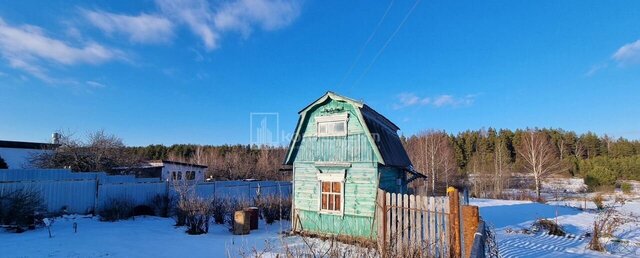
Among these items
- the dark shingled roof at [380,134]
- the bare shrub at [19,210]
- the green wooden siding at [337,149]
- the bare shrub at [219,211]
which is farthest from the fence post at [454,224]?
the bare shrub at [19,210]

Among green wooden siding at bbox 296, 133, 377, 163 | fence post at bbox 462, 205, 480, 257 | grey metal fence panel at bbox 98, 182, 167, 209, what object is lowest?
grey metal fence panel at bbox 98, 182, 167, 209

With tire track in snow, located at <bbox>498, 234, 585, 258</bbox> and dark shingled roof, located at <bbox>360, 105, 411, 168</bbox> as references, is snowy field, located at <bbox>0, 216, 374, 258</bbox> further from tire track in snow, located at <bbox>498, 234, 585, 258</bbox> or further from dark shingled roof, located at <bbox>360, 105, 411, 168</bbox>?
tire track in snow, located at <bbox>498, 234, 585, 258</bbox>

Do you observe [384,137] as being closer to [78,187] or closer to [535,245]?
[535,245]

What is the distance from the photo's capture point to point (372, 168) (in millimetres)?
10039

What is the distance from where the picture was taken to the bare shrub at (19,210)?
34.2ft

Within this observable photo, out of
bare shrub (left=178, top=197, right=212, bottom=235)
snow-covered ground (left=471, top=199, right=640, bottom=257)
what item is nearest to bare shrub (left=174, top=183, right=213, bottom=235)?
bare shrub (left=178, top=197, right=212, bottom=235)

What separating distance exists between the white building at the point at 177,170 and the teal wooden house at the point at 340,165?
1872 cm

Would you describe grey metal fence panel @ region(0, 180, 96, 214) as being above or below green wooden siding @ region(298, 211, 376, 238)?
above

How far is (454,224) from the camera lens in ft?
19.4

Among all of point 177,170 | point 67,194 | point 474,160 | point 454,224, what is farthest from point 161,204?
point 474,160

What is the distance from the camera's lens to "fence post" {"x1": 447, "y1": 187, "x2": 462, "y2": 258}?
225 inches

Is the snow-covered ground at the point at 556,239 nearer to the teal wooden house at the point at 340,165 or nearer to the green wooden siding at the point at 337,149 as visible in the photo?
the teal wooden house at the point at 340,165

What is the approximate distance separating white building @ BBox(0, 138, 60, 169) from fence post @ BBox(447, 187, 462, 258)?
84.7 ft

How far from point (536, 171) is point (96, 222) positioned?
34.2 m
